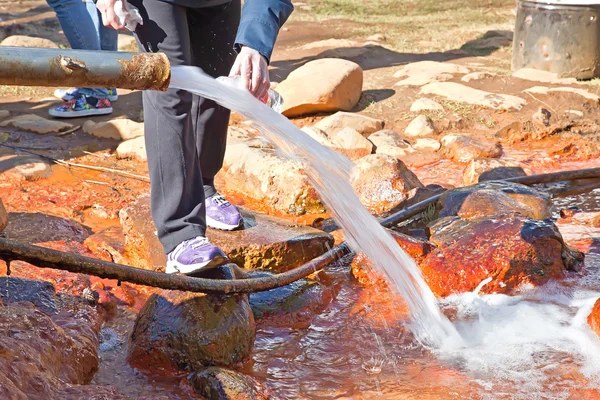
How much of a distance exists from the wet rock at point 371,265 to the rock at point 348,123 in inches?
92.1

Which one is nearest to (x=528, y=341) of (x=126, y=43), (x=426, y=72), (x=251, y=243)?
(x=251, y=243)

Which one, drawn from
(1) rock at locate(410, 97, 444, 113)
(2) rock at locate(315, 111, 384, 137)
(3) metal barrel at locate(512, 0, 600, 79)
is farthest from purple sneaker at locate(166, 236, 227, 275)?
(3) metal barrel at locate(512, 0, 600, 79)

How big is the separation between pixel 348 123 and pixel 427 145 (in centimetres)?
68

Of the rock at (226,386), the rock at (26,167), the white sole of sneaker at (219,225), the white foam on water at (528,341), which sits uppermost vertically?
the white sole of sneaker at (219,225)

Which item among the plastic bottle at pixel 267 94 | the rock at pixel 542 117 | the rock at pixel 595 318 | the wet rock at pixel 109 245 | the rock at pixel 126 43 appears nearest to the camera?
the plastic bottle at pixel 267 94

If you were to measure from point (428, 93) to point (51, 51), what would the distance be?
211 inches

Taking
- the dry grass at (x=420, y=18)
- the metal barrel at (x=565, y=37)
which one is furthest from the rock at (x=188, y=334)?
the dry grass at (x=420, y=18)

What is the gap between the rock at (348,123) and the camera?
6.16 m

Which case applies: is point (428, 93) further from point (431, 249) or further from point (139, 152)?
point (431, 249)

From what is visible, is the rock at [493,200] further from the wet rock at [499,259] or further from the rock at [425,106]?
the rock at [425,106]

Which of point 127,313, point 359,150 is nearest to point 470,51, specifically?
point 359,150

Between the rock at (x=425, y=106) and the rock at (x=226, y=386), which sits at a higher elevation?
the rock at (x=226, y=386)

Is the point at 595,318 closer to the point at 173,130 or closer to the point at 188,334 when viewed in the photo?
the point at 188,334

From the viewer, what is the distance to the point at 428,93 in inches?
275
